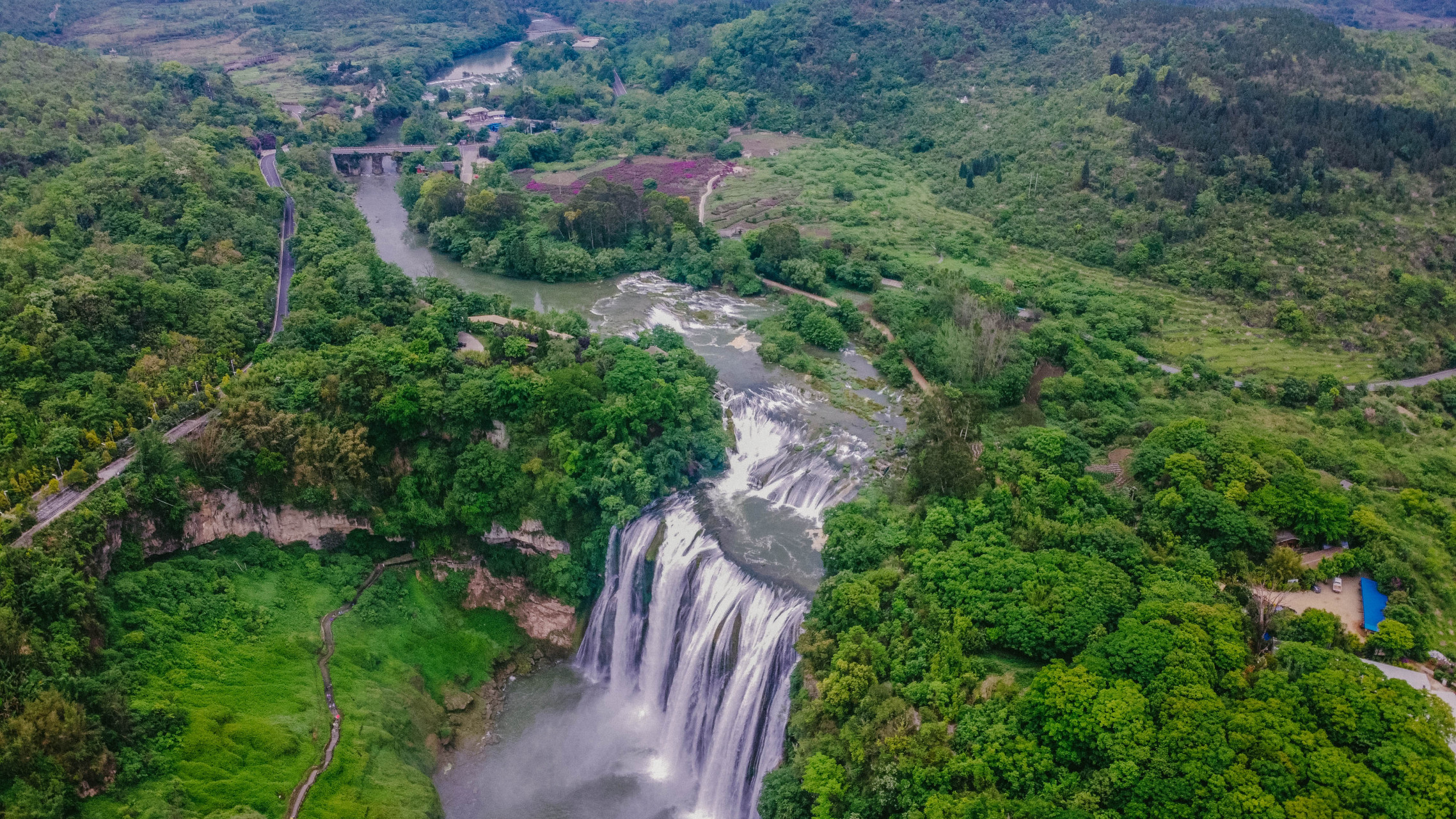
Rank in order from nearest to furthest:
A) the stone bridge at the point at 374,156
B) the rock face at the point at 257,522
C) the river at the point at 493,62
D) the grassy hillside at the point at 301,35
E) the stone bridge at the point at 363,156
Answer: the rock face at the point at 257,522, the stone bridge at the point at 374,156, the stone bridge at the point at 363,156, the grassy hillside at the point at 301,35, the river at the point at 493,62

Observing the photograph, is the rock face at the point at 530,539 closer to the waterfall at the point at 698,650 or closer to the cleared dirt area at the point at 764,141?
the waterfall at the point at 698,650

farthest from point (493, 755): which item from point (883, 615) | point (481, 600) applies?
point (883, 615)

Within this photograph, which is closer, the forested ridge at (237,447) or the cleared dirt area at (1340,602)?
the cleared dirt area at (1340,602)

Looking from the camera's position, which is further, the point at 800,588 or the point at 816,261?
the point at 816,261

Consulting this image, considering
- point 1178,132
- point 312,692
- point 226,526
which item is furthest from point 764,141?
point 312,692

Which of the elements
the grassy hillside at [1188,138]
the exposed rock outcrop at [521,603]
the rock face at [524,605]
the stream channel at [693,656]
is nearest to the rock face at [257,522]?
the exposed rock outcrop at [521,603]

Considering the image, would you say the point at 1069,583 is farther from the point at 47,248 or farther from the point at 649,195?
the point at 47,248
